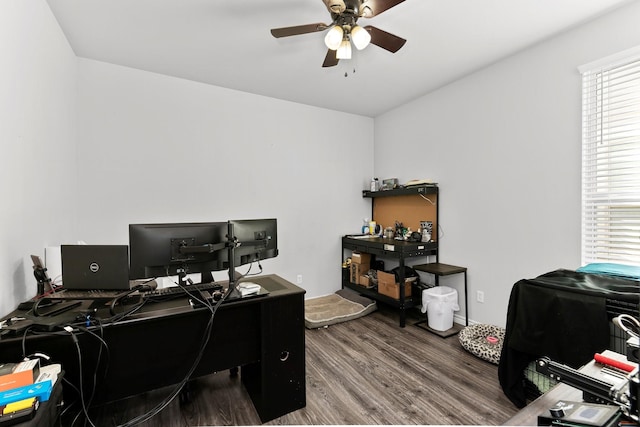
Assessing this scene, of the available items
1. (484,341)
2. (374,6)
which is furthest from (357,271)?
(374,6)

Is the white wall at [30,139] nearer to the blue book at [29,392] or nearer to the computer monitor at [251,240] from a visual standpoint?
the blue book at [29,392]

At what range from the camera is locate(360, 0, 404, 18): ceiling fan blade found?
1711 millimetres

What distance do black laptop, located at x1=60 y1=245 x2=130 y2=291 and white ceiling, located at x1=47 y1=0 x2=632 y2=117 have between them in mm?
1799

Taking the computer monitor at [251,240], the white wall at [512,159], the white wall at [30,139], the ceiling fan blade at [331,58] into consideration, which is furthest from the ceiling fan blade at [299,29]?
the white wall at [512,159]

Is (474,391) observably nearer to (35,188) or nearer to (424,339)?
(424,339)

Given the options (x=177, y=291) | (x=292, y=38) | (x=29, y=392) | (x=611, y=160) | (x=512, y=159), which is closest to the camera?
(x=29, y=392)

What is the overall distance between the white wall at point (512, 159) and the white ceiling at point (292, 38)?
0.65 ft

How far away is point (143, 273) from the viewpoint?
1.69 meters

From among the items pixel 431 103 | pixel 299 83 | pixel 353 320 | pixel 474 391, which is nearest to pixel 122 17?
pixel 299 83

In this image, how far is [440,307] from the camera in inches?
120

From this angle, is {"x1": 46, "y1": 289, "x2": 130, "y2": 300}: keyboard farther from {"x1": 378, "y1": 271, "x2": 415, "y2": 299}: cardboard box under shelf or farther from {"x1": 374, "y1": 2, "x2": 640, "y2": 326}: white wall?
{"x1": 374, "y1": 2, "x2": 640, "y2": 326}: white wall

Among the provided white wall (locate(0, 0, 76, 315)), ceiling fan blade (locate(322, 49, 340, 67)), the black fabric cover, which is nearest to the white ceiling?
ceiling fan blade (locate(322, 49, 340, 67))

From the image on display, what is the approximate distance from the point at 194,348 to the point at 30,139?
171cm

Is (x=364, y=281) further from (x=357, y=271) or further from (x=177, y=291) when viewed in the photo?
(x=177, y=291)
